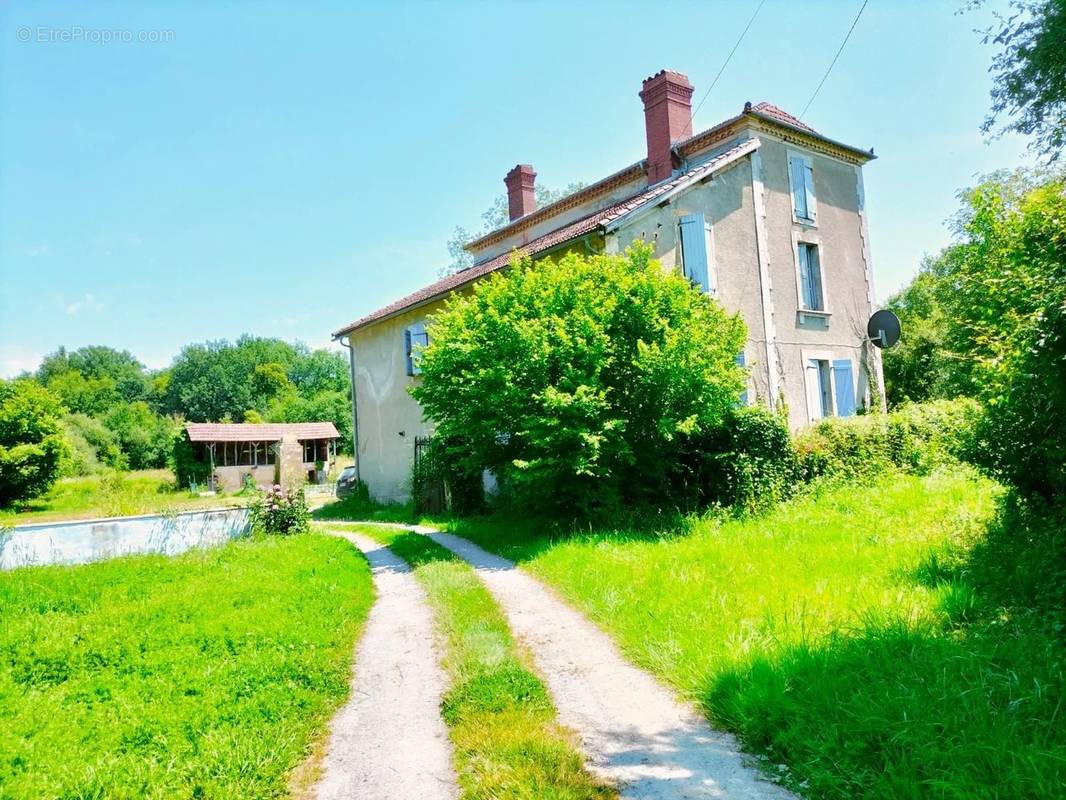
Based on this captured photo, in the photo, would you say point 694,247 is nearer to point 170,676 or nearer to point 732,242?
point 732,242

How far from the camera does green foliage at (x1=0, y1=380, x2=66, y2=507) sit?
24.4 meters

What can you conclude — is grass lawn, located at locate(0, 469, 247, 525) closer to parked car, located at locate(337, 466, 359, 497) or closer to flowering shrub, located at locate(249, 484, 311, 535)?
parked car, located at locate(337, 466, 359, 497)

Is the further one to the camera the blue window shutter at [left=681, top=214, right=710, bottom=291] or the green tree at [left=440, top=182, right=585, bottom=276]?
the green tree at [left=440, top=182, right=585, bottom=276]

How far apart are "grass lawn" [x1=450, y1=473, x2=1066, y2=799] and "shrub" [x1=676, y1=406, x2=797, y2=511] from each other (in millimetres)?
1713

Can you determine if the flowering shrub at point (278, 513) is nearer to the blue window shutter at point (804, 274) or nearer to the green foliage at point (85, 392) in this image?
the blue window shutter at point (804, 274)

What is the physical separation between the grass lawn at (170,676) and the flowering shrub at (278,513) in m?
3.52

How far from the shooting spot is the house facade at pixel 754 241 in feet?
44.3

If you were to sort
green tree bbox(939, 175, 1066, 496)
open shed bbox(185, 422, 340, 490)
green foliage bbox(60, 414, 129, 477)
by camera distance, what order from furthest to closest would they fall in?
1. green foliage bbox(60, 414, 129, 477)
2. open shed bbox(185, 422, 340, 490)
3. green tree bbox(939, 175, 1066, 496)

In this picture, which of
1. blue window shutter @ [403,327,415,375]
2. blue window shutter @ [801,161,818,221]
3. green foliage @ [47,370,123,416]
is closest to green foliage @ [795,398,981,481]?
blue window shutter @ [801,161,818,221]

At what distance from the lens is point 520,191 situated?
72.2ft

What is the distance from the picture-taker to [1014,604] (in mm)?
5062

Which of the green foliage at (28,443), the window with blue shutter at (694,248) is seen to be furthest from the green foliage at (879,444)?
the green foliage at (28,443)

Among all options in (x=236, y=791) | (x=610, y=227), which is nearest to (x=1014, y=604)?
(x=236, y=791)

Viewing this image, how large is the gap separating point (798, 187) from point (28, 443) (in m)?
30.1
